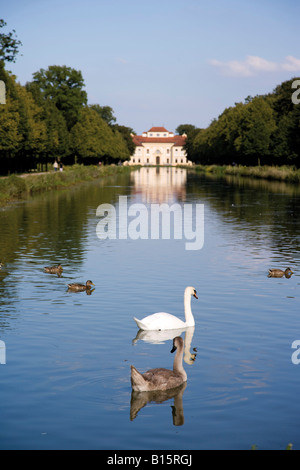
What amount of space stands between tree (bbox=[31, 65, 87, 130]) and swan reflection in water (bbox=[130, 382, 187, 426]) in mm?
97866

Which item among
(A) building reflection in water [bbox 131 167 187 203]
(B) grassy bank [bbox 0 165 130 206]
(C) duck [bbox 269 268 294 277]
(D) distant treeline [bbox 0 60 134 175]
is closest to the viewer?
(C) duck [bbox 269 268 294 277]

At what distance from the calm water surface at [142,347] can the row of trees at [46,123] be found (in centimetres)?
2838

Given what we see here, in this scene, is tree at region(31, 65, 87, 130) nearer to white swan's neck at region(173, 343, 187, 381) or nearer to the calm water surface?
the calm water surface

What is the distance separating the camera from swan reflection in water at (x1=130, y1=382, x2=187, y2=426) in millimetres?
9125

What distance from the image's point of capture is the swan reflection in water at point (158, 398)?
912cm

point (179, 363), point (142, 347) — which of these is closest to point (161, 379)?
point (179, 363)

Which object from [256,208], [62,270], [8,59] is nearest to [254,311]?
[62,270]
